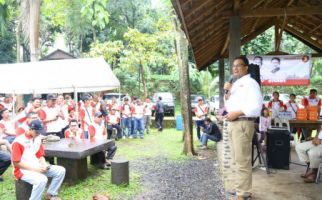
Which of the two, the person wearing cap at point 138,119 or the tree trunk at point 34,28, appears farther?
the person wearing cap at point 138,119

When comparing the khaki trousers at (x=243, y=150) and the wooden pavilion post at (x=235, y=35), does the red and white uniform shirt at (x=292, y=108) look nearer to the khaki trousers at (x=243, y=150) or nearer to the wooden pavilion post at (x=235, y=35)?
the wooden pavilion post at (x=235, y=35)

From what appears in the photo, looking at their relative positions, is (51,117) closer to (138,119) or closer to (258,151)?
(138,119)

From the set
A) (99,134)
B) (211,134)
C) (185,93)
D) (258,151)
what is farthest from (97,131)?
(211,134)

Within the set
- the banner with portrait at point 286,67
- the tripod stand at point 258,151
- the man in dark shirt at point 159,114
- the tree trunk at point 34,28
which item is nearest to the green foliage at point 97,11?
the tripod stand at point 258,151

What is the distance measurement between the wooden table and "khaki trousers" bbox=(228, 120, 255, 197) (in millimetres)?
3618

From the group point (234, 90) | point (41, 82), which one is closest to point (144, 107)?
point (41, 82)

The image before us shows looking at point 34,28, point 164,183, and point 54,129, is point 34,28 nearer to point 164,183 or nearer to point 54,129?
point 54,129

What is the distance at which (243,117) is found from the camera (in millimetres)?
3697

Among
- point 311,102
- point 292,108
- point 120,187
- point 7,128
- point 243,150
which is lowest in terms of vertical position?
point 120,187

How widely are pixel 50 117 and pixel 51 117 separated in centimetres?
3

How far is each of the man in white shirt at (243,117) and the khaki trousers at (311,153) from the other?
86.8 inches

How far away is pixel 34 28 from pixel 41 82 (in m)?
5.07

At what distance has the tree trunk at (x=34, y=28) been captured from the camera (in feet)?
42.4

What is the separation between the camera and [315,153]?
17.9 ft
